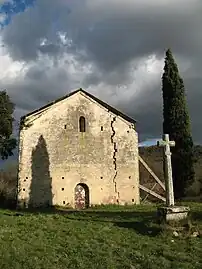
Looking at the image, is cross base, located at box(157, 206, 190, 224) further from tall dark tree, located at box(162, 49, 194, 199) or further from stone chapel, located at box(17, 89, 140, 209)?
tall dark tree, located at box(162, 49, 194, 199)

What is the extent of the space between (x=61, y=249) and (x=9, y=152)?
17966 millimetres

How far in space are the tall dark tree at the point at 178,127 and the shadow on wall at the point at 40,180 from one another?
938 cm

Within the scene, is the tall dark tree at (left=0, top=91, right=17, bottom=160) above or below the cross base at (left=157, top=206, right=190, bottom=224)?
above

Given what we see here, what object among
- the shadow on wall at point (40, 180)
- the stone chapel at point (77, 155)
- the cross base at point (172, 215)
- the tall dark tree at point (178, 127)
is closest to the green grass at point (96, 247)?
the cross base at point (172, 215)

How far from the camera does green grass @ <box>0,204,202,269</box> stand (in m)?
8.71

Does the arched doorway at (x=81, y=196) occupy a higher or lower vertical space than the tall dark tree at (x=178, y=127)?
lower

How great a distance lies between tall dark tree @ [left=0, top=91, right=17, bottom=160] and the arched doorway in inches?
237

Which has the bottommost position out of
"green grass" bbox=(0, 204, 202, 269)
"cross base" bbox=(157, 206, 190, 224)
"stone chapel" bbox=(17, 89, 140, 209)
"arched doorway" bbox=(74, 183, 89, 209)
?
"green grass" bbox=(0, 204, 202, 269)

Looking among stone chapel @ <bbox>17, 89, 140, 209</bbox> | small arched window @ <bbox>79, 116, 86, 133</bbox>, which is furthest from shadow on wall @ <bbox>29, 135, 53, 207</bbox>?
small arched window @ <bbox>79, 116, 86, 133</bbox>

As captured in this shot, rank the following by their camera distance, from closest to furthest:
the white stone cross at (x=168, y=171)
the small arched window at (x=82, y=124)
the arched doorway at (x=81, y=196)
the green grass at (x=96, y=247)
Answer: the green grass at (x=96, y=247) → the white stone cross at (x=168, y=171) → the arched doorway at (x=81, y=196) → the small arched window at (x=82, y=124)

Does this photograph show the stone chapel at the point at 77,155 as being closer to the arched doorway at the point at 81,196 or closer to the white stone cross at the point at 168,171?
the arched doorway at the point at 81,196

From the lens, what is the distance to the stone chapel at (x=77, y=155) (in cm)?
2305

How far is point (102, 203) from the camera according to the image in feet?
78.9

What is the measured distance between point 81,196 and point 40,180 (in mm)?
2898
